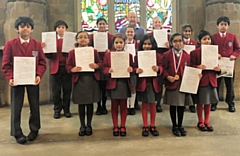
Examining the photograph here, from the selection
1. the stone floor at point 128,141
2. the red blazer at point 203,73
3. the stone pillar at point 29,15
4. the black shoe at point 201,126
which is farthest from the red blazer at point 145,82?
the stone pillar at point 29,15

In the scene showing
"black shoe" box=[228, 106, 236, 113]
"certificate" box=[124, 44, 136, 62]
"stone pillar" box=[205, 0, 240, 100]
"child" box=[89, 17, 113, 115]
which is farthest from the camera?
"stone pillar" box=[205, 0, 240, 100]

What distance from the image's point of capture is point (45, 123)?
12.3ft

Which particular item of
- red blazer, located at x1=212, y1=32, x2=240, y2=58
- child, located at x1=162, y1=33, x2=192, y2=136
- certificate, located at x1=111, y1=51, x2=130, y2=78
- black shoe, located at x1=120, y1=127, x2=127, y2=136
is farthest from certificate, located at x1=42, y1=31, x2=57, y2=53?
red blazer, located at x1=212, y1=32, x2=240, y2=58

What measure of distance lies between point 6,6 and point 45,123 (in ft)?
9.40

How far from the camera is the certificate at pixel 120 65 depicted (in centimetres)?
304

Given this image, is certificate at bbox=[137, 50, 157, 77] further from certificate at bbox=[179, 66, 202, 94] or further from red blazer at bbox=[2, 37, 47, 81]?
red blazer at bbox=[2, 37, 47, 81]

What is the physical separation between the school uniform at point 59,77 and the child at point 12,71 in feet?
2.73

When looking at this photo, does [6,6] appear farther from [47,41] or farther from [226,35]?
[226,35]

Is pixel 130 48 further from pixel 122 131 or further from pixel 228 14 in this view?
pixel 228 14

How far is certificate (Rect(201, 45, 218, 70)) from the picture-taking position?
126 inches

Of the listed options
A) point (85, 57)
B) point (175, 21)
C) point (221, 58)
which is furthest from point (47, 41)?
point (175, 21)

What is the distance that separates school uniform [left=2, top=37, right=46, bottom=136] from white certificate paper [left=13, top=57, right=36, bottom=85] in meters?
0.08

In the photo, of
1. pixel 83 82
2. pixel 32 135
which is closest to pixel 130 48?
pixel 83 82

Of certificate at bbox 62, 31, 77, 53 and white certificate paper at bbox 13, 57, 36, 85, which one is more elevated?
certificate at bbox 62, 31, 77, 53
